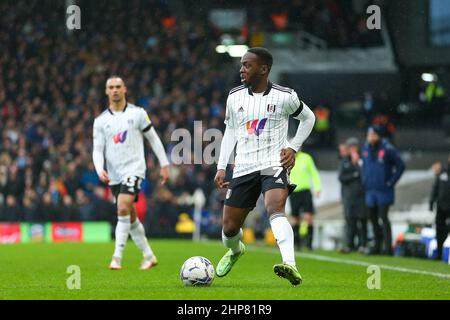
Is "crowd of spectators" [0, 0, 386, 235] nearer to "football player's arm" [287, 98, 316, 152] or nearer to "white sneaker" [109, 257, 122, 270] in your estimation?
"white sneaker" [109, 257, 122, 270]

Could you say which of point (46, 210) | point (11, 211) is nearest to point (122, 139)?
point (46, 210)

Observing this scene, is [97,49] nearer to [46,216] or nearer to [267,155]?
[46,216]

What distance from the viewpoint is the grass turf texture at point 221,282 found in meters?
8.76

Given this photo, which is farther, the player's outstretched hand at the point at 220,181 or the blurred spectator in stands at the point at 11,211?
the blurred spectator in stands at the point at 11,211

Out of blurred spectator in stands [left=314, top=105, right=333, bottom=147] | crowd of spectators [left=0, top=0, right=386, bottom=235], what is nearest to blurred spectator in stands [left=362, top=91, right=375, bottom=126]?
blurred spectator in stands [left=314, top=105, right=333, bottom=147]

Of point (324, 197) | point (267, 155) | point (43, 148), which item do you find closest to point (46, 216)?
point (43, 148)

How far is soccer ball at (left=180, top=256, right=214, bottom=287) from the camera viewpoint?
9656 mm

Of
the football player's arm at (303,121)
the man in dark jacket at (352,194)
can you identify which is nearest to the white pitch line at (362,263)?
the man in dark jacket at (352,194)

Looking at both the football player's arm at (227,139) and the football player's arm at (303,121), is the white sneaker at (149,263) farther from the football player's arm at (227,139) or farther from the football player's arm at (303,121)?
the football player's arm at (303,121)

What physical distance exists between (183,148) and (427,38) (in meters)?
7.68

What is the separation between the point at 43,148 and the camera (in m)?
29.8

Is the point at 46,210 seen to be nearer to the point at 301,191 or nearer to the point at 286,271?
the point at 301,191

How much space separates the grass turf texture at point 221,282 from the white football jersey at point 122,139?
47.9 inches

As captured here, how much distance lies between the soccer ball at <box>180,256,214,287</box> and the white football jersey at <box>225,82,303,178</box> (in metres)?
0.93
